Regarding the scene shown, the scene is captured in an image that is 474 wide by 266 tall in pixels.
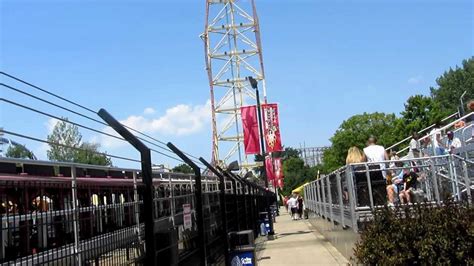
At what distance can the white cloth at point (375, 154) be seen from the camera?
1203 cm

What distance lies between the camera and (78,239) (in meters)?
3.76

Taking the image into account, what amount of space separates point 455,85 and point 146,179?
4304 inches

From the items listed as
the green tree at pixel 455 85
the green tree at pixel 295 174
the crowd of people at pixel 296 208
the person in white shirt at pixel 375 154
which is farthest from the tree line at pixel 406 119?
the person in white shirt at pixel 375 154

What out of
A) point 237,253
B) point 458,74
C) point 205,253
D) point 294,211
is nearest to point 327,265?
point 237,253

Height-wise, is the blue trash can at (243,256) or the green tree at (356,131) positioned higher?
the green tree at (356,131)

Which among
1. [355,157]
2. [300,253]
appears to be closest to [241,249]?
[355,157]

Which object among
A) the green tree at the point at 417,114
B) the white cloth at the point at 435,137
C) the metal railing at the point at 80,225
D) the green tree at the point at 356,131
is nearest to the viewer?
the metal railing at the point at 80,225

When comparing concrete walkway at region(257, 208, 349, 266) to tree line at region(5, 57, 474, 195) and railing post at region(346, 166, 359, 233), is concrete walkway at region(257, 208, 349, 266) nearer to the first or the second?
railing post at region(346, 166, 359, 233)

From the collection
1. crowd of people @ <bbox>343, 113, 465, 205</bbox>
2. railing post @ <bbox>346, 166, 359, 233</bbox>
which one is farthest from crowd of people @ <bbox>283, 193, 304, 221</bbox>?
railing post @ <bbox>346, 166, 359, 233</bbox>

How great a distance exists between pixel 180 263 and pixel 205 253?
1417mm

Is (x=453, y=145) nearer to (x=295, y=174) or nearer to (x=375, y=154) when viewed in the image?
(x=375, y=154)

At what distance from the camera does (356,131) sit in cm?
9244

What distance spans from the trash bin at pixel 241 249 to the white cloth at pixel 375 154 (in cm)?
379

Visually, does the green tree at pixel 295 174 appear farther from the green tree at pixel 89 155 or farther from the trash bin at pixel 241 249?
the trash bin at pixel 241 249
